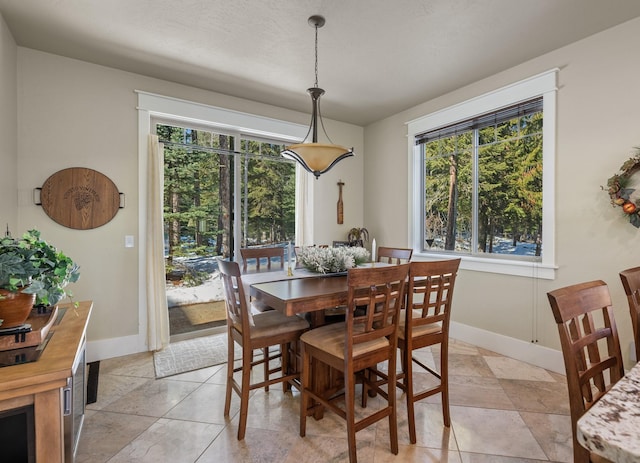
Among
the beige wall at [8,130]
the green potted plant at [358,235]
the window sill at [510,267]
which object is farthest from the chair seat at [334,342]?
the green potted plant at [358,235]

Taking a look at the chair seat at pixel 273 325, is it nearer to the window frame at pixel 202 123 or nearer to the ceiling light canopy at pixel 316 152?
the ceiling light canopy at pixel 316 152

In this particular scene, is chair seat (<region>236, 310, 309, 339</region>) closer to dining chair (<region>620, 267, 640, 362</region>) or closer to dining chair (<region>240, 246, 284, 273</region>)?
dining chair (<region>240, 246, 284, 273</region>)

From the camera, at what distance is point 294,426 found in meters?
2.10

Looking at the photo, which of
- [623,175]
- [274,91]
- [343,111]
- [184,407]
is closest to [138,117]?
[274,91]

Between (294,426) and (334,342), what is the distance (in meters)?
0.69

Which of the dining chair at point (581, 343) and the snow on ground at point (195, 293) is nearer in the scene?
the dining chair at point (581, 343)

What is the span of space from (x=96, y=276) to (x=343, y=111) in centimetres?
343

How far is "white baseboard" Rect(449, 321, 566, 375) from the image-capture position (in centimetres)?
288

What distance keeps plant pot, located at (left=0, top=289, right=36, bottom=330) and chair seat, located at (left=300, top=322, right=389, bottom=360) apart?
1351 millimetres

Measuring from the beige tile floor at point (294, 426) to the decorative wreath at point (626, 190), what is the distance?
1433mm

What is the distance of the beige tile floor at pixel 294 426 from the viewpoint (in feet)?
6.05

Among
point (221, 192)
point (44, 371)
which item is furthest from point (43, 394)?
point (221, 192)

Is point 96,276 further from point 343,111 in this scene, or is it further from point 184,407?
point 343,111

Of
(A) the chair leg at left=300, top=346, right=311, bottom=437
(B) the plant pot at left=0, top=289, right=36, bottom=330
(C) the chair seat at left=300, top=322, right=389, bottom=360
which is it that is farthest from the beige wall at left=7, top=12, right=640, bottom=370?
(A) the chair leg at left=300, top=346, right=311, bottom=437
